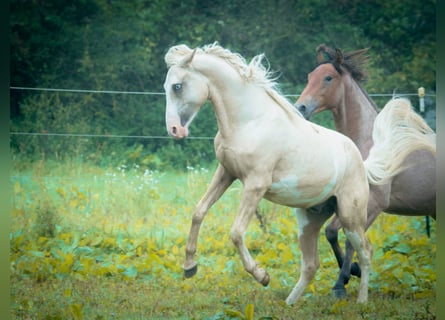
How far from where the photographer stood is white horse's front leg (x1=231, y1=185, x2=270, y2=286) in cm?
399

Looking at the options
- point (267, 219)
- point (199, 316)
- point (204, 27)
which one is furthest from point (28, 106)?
point (199, 316)

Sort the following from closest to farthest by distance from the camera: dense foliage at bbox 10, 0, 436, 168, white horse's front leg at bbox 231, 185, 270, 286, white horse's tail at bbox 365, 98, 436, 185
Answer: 1. white horse's front leg at bbox 231, 185, 270, 286
2. white horse's tail at bbox 365, 98, 436, 185
3. dense foliage at bbox 10, 0, 436, 168

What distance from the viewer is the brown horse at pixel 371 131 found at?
16.3ft

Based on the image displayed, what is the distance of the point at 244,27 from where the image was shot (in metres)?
7.29

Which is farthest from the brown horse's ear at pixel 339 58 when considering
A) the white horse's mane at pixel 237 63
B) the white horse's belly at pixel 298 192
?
the white horse's belly at pixel 298 192

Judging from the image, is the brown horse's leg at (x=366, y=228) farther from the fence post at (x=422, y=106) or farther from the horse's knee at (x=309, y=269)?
the fence post at (x=422, y=106)

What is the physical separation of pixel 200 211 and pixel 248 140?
1.59 feet

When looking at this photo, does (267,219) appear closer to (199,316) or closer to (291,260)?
(291,260)

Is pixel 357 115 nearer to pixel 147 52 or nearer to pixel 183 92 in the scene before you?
pixel 183 92

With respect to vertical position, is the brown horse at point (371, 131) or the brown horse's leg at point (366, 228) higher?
the brown horse at point (371, 131)

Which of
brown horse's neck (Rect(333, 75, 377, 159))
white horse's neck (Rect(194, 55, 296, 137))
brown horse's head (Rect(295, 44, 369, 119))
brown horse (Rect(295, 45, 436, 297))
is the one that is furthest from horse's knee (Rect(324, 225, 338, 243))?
white horse's neck (Rect(194, 55, 296, 137))

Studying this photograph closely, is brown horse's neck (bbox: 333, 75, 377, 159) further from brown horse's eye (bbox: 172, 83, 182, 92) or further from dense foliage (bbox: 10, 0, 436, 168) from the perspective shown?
dense foliage (bbox: 10, 0, 436, 168)

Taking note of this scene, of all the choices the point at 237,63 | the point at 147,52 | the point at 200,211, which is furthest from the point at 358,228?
the point at 147,52

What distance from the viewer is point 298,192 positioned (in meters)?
4.24
